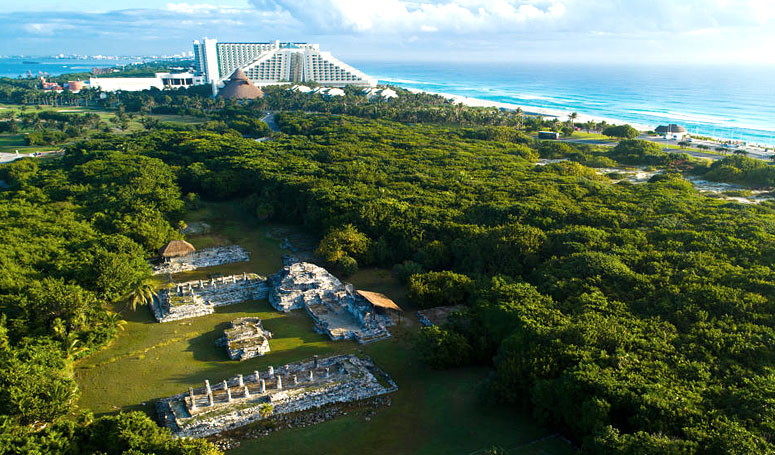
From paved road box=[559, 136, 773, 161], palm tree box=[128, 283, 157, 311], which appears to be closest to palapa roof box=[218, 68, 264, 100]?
paved road box=[559, 136, 773, 161]

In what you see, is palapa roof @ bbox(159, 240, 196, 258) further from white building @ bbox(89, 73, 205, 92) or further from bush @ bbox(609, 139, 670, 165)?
white building @ bbox(89, 73, 205, 92)

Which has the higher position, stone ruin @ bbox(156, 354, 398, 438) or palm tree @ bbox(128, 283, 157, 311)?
palm tree @ bbox(128, 283, 157, 311)

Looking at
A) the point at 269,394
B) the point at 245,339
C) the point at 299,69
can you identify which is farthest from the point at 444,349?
the point at 299,69

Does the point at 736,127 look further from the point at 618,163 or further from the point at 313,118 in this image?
the point at 313,118

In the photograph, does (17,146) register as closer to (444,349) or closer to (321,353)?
(321,353)

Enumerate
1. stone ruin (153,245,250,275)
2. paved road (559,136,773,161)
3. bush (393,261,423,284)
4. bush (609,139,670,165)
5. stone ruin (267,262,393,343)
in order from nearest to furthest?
stone ruin (267,262,393,343) < bush (393,261,423,284) < stone ruin (153,245,250,275) < bush (609,139,670,165) < paved road (559,136,773,161)

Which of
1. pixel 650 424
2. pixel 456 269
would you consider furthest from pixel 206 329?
pixel 650 424

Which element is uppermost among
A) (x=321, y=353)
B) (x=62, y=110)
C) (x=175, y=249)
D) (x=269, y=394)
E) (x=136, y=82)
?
(x=136, y=82)

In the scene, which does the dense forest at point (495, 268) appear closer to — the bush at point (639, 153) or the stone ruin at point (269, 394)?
the bush at point (639, 153)
